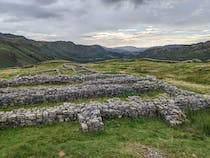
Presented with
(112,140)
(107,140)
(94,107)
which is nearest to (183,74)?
(94,107)

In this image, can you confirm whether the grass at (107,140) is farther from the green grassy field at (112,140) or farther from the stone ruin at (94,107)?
the stone ruin at (94,107)

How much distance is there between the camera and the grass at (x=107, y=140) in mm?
15141

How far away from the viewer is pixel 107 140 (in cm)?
1672

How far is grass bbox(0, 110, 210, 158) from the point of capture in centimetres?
1514

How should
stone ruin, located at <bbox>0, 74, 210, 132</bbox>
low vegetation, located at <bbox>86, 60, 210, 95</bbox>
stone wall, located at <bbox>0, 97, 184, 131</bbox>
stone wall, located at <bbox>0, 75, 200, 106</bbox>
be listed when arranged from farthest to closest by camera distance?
low vegetation, located at <bbox>86, 60, 210, 95</bbox>
stone wall, located at <bbox>0, 75, 200, 106</bbox>
stone ruin, located at <bbox>0, 74, 210, 132</bbox>
stone wall, located at <bbox>0, 97, 184, 131</bbox>

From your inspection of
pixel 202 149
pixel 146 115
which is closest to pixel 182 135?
pixel 202 149

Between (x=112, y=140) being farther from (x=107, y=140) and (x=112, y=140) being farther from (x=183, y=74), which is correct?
(x=183, y=74)

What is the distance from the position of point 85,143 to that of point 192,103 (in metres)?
12.1

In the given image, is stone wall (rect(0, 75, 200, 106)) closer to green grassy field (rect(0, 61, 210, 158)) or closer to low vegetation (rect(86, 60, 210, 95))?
green grassy field (rect(0, 61, 210, 158))

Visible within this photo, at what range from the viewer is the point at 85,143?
16.0 metres

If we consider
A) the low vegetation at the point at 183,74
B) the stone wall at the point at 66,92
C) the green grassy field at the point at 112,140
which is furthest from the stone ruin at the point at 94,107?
the low vegetation at the point at 183,74

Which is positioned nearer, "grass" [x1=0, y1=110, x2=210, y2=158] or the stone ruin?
"grass" [x1=0, y1=110, x2=210, y2=158]

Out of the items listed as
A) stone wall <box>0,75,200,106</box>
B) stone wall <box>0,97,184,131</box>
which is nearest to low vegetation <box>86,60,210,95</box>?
stone wall <box>0,75,200,106</box>

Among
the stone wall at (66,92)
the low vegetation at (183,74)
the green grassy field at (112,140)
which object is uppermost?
the stone wall at (66,92)
